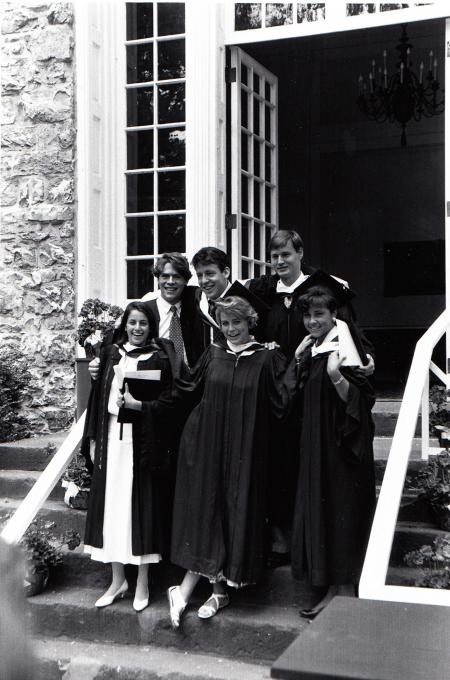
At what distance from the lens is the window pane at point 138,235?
7.09 meters

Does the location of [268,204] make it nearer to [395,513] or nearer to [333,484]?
[333,484]

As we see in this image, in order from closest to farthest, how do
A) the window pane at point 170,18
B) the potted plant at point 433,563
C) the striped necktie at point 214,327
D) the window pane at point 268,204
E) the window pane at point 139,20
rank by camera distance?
the potted plant at point 433,563
the striped necktie at point 214,327
the window pane at point 170,18
the window pane at point 139,20
the window pane at point 268,204

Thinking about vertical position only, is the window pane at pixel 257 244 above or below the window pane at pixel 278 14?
below

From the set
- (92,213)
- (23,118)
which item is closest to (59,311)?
(92,213)

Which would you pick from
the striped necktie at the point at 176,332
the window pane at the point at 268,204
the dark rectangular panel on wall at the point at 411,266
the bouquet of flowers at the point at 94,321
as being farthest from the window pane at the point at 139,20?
the dark rectangular panel on wall at the point at 411,266

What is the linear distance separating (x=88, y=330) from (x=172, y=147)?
165 cm

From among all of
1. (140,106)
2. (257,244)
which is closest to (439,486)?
(257,244)

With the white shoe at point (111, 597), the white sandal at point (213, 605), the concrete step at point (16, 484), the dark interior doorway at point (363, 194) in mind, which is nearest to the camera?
the white sandal at point (213, 605)

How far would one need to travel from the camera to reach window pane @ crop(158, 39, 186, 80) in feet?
22.8

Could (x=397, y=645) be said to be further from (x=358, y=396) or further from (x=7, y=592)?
(x=358, y=396)

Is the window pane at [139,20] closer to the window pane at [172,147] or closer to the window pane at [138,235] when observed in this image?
the window pane at [172,147]

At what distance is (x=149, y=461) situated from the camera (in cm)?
473

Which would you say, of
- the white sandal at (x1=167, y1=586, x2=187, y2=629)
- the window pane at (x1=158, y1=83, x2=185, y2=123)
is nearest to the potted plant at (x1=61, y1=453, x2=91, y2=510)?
the white sandal at (x1=167, y1=586, x2=187, y2=629)

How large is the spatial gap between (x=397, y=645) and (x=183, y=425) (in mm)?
3226
